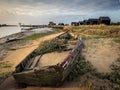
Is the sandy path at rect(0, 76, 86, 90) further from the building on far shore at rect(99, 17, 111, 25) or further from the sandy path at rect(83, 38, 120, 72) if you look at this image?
the building on far shore at rect(99, 17, 111, 25)

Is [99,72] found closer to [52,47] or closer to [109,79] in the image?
[109,79]

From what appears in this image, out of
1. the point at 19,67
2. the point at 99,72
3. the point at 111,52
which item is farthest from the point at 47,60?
the point at 111,52

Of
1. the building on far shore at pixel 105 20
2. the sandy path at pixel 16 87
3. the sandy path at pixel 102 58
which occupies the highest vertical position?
the building on far shore at pixel 105 20

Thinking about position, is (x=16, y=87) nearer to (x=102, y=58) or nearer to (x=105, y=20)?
(x=102, y=58)

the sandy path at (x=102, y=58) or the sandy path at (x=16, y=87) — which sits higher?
the sandy path at (x=102, y=58)

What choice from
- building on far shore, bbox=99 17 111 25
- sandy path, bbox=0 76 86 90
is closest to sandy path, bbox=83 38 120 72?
sandy path, bbox=0 76 86 90

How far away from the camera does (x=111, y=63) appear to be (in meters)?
10.9

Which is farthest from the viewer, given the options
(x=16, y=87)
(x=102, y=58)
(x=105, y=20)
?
(x=105, y=20)

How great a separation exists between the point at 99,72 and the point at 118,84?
5.62 ft

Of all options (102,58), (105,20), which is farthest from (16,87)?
(105,20)

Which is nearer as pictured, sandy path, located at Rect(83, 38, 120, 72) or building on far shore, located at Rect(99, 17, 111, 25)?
sandy path, located at Rect(83, 38, 120, 72)

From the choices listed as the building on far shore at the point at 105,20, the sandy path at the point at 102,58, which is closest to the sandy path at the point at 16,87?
the sandy path at the point at 102,58

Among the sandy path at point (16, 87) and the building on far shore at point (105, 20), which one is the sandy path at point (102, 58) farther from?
the building on far shore at point (105, 20)

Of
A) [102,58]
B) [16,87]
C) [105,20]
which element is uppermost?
[105,20]
